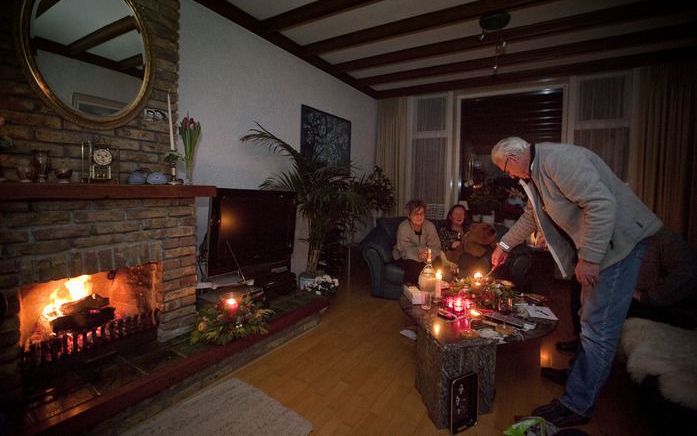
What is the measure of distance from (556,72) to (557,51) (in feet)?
2.04

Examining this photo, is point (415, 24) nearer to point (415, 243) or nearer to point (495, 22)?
point (495, 22)

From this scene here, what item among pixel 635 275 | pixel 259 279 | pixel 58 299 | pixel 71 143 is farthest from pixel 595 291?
pixel 58 299

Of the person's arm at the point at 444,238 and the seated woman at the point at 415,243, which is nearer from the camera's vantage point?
the seated woman at the point at 415,243

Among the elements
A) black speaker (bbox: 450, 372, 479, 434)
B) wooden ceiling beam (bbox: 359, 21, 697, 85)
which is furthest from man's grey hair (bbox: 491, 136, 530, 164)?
wooden ceiling beam (bbox: 359, 21, 697, 85)

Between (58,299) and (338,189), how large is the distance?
228cm

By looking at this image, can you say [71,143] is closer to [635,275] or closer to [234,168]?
[234,168]

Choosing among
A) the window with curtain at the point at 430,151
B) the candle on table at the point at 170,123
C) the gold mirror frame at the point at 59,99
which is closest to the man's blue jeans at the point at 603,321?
the candle on table at the point at 170,123

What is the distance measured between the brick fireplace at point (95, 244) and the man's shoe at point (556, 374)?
2425mm

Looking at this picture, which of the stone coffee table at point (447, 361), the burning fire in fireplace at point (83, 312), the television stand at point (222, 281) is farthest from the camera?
the television stand at point (222, 281)

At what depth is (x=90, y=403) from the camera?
1.53 meters

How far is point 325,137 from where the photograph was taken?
4234 millimetres

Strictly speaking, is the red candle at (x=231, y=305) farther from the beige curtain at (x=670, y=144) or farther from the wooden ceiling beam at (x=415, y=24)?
the beige curtain at (x=670, y=144)

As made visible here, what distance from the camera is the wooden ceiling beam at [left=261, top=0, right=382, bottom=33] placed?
8.78 ft

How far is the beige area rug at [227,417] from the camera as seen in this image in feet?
5.41
